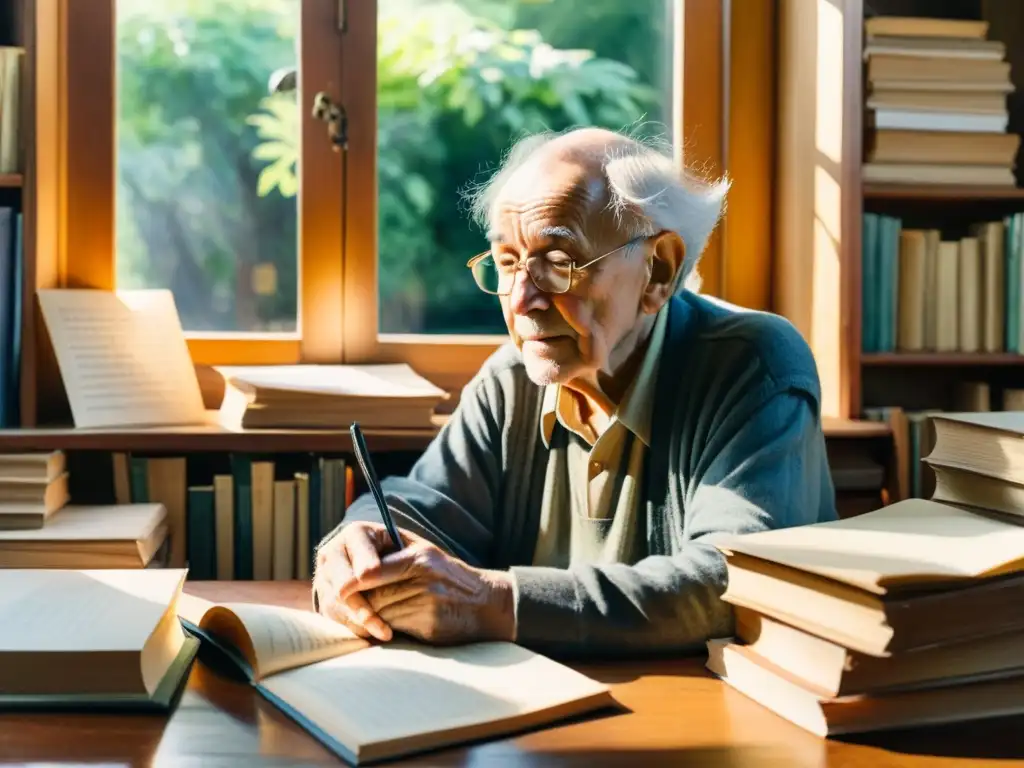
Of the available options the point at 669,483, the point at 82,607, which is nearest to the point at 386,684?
the point at 82,607

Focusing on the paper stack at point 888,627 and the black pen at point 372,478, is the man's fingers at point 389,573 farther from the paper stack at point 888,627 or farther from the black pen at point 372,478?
the paper stack at point 888,627

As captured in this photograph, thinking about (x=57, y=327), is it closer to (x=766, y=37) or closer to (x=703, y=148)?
(x=703, y=148)

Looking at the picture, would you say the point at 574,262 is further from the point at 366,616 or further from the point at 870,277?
the point at 870,277

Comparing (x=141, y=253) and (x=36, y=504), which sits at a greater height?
(x=141, y=253)

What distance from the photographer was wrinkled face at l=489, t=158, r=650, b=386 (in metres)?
1.58

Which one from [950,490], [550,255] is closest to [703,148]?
[550,255]

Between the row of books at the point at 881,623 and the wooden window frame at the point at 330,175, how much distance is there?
4.91ft

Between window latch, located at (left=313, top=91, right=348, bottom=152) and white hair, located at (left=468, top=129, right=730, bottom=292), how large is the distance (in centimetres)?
79

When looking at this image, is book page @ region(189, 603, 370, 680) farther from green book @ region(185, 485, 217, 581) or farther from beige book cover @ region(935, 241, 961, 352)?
beige book cover @ region(935, 241, 961, 352)

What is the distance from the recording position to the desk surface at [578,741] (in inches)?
37.4

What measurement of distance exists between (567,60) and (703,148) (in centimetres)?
34

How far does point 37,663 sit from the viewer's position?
1.04 metres

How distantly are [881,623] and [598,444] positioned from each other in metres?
0.70

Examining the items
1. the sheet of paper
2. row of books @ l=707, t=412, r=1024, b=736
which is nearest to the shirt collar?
row of books @ l=707, t=412, r=1024, b=736
